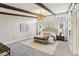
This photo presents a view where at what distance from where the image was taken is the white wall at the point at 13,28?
6.71ft

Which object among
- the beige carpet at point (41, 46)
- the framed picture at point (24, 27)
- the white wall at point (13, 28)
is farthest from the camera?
the framed picture at point (24, 27)

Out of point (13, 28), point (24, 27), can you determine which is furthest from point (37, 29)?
point (13, 28)

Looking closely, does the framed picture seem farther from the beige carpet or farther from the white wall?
the beige carpet

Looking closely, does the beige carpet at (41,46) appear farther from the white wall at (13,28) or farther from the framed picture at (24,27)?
the framed picture at (24,27)

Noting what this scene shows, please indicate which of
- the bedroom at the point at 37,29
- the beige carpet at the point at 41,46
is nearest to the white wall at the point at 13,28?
the bedroom at the point at 37,29

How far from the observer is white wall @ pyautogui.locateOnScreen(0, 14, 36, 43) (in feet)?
6.71

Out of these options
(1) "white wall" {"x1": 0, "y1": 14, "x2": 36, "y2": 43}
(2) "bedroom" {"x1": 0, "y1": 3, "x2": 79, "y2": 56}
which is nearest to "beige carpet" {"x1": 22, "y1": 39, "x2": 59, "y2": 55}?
(2) "bedroom" {"x1": 0, "y1": 3, "x2": 79, "y2": 56}

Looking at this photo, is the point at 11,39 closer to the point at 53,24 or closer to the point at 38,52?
the point at 38,52

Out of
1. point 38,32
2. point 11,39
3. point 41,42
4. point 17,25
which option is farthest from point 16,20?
point 41,42

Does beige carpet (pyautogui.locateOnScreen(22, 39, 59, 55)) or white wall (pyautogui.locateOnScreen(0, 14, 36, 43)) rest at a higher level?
white wall (pyautogui.locateOnScreen(0, 14, 36, 43))

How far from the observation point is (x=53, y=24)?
229 cm

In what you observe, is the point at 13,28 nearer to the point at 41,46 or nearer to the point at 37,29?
the point at 37,29

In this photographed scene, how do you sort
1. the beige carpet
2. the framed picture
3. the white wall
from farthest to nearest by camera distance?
the framed picture, the beige carpet, the white wall

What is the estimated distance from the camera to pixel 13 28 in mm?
2238
